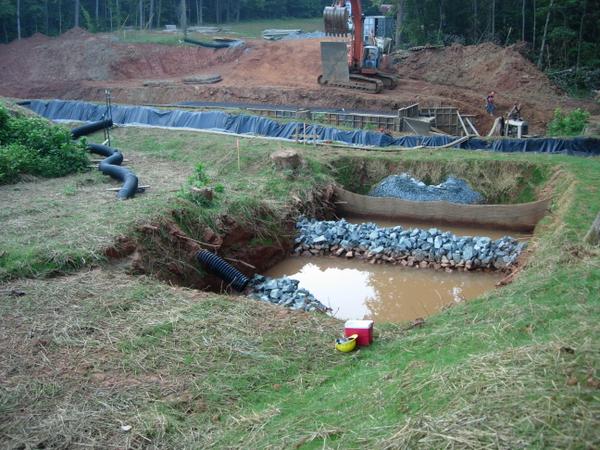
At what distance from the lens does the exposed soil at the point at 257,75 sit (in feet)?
78.1

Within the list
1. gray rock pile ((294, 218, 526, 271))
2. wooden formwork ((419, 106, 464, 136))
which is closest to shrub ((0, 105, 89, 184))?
gray rock pile ((294, 218, 526, 271))

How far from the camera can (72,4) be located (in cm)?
3972

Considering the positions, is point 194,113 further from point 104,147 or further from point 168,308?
point 168,308

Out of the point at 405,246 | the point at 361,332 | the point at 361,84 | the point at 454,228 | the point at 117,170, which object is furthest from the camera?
the point at 361,84

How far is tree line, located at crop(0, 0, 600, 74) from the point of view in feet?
89.0

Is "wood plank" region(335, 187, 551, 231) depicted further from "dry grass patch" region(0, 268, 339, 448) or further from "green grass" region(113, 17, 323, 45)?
"green grass" region(113, 17, 323, 45)

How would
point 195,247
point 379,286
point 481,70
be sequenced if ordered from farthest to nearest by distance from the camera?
1. point 481,70
2. point 379,286
3. point 195,247

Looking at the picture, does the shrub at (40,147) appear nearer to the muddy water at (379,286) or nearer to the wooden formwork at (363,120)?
the muddy water at (379,286)

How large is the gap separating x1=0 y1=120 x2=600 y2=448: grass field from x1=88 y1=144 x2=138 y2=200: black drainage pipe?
1.51 m

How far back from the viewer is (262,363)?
6.23 metres

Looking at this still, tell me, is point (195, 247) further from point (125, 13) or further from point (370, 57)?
point (125, 13)

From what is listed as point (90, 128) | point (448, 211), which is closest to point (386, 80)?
point (90, 128)

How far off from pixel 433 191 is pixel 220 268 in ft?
20.1

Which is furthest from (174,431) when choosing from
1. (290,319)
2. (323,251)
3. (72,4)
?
(72,4)
